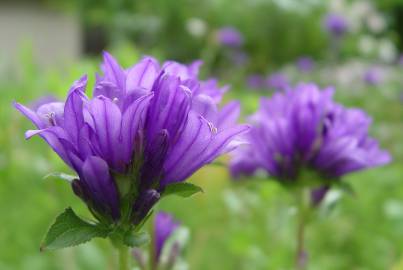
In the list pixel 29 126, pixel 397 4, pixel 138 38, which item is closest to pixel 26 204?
pixel 29 126

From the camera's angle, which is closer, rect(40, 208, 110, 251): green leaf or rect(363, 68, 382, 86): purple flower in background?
rect(40, 208, 110, 251): green leaf

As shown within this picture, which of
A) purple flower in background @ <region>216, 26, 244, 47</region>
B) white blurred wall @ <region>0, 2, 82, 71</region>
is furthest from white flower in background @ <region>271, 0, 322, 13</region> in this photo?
purple flower in background @ <region>216, 26, 244, 47</region>

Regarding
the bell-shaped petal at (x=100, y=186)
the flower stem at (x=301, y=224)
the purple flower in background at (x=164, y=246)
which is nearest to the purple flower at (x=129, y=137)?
the bell-shaped petal at (x=100, y=186)

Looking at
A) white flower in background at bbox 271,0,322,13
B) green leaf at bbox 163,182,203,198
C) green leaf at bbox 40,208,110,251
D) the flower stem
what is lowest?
white flower in background at bbox 271,0,322,13

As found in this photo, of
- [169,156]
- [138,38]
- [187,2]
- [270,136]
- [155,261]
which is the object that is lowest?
[138,38]

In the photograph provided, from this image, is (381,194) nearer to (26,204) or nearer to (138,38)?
(26,204)

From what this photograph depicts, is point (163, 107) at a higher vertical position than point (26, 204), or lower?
higher

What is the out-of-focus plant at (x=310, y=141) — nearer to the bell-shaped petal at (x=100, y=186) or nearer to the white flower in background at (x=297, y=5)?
the bell-shaped petal at (x=100, y=186)

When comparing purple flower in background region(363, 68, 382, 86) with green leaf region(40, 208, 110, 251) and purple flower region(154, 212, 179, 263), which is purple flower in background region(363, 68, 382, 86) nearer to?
purple flower region(154, 212, 179, 263)
